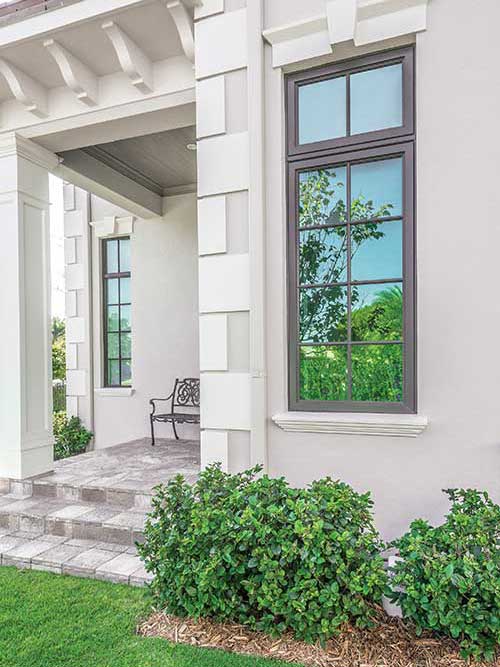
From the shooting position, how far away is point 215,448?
2906 millimetres

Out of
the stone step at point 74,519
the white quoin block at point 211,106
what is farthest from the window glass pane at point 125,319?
the white quoin block at point 211,106

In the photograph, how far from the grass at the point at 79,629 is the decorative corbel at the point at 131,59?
312 cm

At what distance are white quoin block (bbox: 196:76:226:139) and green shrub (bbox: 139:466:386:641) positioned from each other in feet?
6.61

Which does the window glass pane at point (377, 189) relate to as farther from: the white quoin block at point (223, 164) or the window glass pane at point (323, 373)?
the window glass pane at point (323, 373)

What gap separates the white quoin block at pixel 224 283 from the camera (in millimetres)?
2852

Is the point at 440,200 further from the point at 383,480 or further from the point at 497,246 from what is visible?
the point at 383,480

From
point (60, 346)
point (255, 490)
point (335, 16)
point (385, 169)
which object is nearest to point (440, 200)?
point (385, 169)

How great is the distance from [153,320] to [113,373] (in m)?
1.03

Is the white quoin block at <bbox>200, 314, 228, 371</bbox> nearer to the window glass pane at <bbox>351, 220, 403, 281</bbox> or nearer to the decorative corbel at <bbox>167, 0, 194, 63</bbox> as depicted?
the window glass pane at <bbox>351, 220, 403, 281</bbox>

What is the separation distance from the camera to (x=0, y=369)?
4.03m

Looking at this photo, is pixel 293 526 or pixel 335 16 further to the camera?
pixel 335 16

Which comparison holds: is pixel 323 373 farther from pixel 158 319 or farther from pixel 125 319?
pixel 125 319

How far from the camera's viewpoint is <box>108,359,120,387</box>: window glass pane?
22.5ft

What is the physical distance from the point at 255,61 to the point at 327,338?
5.28 feet
